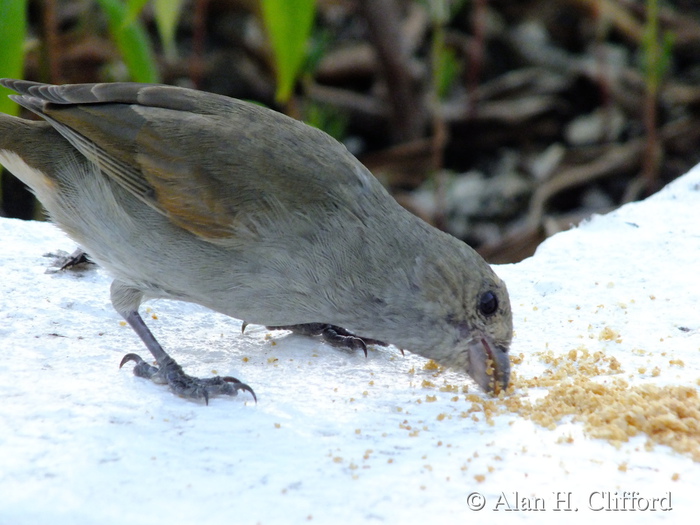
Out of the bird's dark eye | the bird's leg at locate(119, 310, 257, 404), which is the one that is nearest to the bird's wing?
the bird's leg at locate(119, 310, 257, 404)

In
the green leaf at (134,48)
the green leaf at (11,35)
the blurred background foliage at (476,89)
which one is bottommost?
the green leaf at (11,35)

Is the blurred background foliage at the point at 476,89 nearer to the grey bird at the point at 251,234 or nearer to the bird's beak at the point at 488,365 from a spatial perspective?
the grey bird at the point at 251,234

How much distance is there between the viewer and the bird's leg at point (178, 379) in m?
2.85

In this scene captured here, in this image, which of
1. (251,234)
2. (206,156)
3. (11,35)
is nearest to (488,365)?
(251,234)

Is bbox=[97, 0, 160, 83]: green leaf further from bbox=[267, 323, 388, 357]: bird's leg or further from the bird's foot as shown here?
the bird's foot

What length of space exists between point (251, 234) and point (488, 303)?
0.83 m

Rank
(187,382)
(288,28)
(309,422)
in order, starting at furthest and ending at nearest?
(288,28), (187,382), (309,422)

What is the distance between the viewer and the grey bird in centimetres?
301

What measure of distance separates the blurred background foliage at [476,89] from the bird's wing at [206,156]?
9.19 ft

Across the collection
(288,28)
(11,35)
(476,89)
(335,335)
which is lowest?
(335,335)

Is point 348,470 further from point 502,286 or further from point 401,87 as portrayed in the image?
point 401,87

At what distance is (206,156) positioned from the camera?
3160 mm

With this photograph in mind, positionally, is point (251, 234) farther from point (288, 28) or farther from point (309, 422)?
point (288, 28)

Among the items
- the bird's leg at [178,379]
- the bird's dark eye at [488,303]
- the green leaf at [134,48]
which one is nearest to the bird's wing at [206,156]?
the bird's leg at [178,379]
